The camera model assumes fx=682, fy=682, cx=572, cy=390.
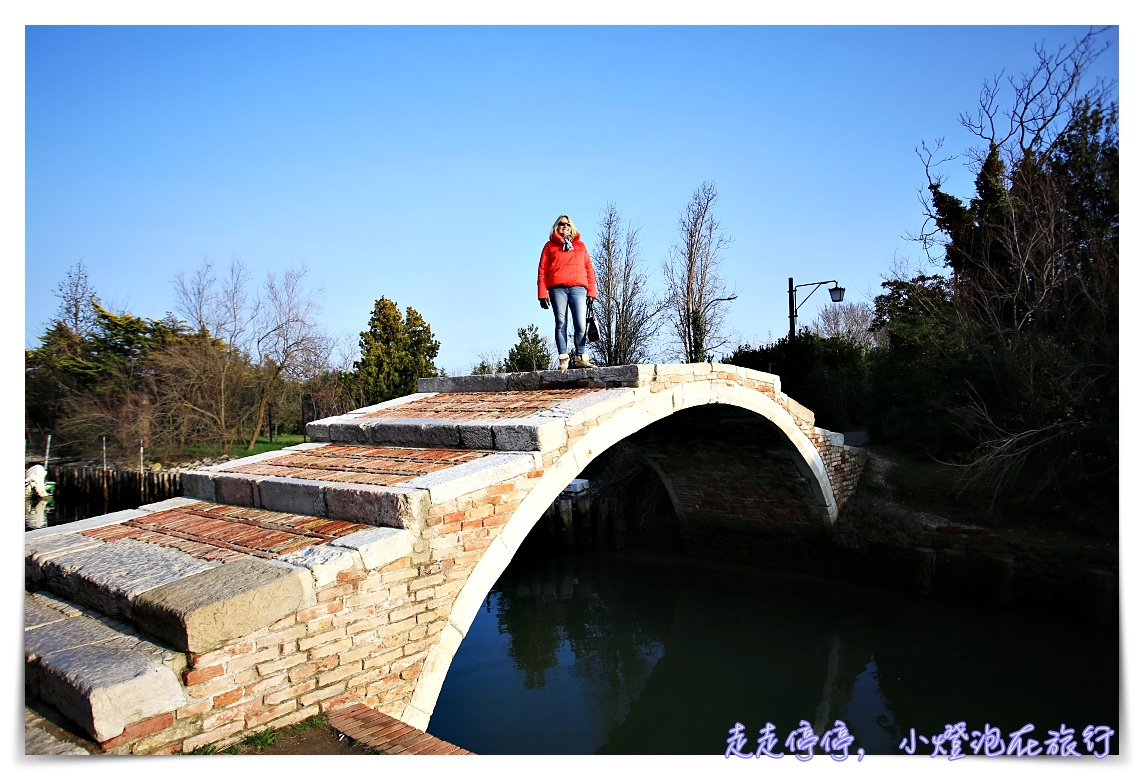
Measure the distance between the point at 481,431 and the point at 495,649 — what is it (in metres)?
3.92

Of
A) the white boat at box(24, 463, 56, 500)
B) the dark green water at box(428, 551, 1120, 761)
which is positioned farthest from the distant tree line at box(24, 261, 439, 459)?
the dark green water at box(428, 551, 1120, 761)

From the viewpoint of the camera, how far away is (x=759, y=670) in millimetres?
7117

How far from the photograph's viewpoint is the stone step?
8.46 feet

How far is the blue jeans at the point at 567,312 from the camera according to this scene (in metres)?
6.64

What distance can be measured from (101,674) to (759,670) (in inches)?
241

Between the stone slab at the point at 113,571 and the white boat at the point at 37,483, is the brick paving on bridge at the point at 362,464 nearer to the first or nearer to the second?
the stone slab at the point at 113,571

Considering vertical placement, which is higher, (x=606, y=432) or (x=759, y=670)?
(x=606, y=432)

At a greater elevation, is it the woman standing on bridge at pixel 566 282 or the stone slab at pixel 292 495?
the woman standing on bridge at pixel 566 282

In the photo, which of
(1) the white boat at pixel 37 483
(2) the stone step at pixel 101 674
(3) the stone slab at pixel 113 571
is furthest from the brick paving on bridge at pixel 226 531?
(1) the white boat at pixel 37 483

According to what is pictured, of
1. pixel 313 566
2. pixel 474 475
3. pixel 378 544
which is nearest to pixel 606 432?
pixel 474 475

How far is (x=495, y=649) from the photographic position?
779cm

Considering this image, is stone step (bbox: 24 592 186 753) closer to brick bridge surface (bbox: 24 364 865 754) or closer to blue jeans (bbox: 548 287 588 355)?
brick bridge surface (bbox: 24 364 865 754)

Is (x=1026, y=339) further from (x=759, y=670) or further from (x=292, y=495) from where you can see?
(x=292, y=495)

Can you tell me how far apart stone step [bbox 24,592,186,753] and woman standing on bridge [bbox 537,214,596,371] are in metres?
4.27
